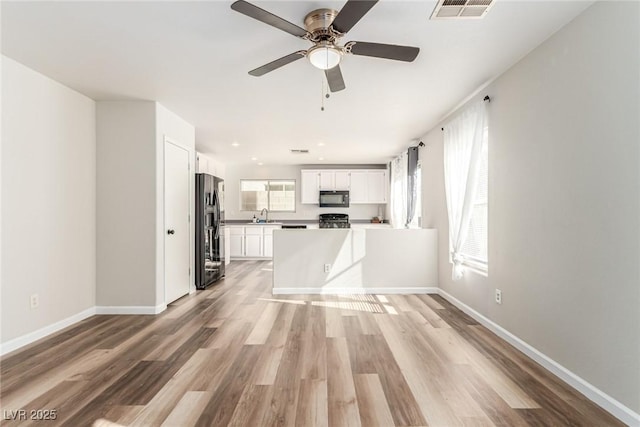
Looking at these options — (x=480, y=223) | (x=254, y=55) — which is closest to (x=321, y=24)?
(x=254, y=55)

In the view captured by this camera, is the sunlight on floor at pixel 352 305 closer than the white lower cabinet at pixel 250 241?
Yes

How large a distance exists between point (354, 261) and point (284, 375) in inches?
99.4

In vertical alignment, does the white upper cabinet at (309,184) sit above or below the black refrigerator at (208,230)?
above

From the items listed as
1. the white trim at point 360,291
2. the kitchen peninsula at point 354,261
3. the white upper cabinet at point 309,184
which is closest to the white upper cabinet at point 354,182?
the white upper cabinet at point 309,184

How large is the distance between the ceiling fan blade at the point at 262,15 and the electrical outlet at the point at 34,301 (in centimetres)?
304

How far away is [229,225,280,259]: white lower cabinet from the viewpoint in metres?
7.63

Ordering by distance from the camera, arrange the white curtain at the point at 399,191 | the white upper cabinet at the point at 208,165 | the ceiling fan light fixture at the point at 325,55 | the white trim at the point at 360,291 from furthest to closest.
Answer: the white upper cabinet at the point at 208,165
the white curtain at the point at 399,191
the white trim at the point at 360,291
the ceiling fan light fixture at the point at 325,55

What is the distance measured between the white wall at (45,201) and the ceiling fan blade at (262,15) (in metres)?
2.37

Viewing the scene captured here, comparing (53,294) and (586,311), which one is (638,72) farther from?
(53,294)

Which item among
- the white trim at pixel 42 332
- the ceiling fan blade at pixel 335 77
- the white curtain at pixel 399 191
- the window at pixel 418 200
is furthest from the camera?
the white curtain at pixel 399 191

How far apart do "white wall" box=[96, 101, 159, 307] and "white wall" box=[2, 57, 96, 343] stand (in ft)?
0.32

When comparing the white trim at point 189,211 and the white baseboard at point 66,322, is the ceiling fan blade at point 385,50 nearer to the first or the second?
the white trim at point 189,211

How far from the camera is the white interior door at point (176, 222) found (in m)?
3.91

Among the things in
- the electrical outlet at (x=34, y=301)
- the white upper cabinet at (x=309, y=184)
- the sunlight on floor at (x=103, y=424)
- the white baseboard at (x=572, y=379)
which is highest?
→ the white upper cabinet at (x=309, y=184)
